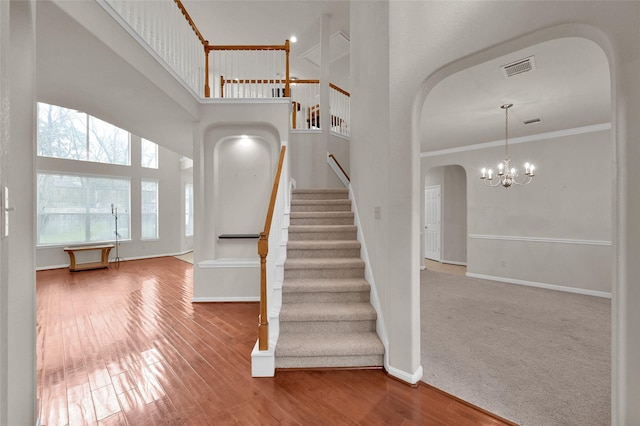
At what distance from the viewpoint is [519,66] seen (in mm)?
2625

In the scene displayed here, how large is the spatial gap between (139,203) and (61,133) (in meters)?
2.50

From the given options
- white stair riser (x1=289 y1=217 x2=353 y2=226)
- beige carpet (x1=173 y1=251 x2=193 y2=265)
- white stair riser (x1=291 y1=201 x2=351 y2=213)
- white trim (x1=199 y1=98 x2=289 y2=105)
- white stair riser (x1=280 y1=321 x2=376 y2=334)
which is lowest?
beige carpet (x1=173 y1=251 x2=193 y2=265)

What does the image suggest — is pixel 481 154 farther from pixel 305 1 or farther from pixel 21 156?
pixel 21 156

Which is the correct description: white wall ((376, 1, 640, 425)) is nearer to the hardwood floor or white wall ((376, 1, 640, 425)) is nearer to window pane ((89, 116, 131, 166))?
the hardwood floor

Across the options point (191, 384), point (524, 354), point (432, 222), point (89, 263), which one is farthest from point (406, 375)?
point (89, 263)

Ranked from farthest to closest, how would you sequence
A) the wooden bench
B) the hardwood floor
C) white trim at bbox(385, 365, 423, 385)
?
the wooden bench → white trim at bbox(385, 365, 423, 385) → the hardwood floor

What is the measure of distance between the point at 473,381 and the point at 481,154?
5033 mm

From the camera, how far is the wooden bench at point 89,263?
6.38 metres

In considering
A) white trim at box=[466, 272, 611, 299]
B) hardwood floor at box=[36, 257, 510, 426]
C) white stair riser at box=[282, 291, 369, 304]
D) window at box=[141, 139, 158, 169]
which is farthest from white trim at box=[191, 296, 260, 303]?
window at box=[141, 139, 158, 169]

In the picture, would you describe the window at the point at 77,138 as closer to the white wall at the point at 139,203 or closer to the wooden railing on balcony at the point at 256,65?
the white wall at the point at 139,203

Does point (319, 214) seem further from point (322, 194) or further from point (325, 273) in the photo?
point (325, 273)

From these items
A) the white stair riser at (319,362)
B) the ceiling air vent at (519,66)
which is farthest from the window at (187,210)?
the ceiling air vent at (519,66)

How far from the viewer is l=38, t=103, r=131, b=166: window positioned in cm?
645

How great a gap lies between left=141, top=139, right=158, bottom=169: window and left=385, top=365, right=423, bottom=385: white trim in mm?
9149
